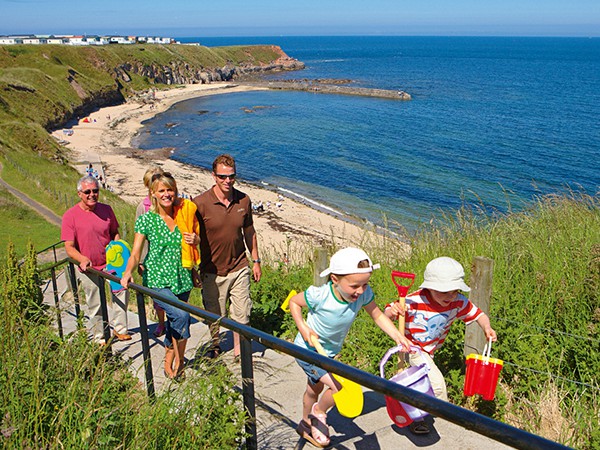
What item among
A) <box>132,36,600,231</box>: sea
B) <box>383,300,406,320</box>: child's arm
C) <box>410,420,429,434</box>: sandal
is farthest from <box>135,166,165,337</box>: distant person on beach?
<box>132,36,600,231</box>: sea

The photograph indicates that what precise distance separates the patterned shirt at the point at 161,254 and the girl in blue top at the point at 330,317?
1464mm

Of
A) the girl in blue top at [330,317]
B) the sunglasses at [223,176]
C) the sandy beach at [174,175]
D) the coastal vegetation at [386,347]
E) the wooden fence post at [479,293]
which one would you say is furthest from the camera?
the sandy beach at [174,175]

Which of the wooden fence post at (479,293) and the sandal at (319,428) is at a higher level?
the wooden fence post at (479,293)

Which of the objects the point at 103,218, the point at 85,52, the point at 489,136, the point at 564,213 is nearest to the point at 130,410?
the point at 103,218

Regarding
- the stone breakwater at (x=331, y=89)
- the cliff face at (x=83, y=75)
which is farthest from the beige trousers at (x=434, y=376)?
the stone breakwater at (x=331, y=89)

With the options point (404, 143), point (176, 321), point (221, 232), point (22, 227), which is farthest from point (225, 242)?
point (404, 143)

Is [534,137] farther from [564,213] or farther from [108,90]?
[108,90]

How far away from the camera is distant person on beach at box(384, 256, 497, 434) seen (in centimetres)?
358

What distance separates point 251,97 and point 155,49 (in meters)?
39.2

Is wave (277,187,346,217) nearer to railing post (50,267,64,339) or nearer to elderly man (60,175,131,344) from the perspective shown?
elderly man (60,175,131,344)

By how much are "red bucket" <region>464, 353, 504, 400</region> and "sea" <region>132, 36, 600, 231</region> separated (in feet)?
25.9

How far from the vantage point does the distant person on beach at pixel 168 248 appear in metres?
4.47

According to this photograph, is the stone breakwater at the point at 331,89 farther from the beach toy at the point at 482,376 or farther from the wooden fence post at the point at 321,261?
the beach toy at the point at 482,376

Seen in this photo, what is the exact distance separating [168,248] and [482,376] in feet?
8.40
